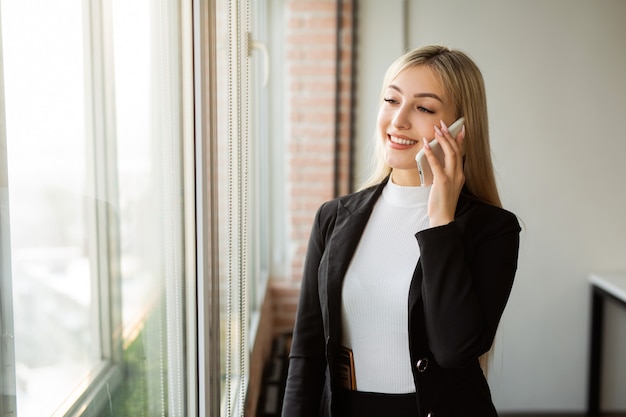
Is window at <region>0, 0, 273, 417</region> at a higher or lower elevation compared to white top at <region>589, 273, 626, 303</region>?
higher

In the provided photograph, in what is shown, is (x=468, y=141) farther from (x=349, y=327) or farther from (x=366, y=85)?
(x=366, y=85)

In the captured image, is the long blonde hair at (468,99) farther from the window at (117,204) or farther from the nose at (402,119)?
the window at (117,204)

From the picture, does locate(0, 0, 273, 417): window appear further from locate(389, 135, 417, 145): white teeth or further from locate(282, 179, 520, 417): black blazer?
locate(389, 135, 417, 145): white teeth

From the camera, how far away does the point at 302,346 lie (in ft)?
4.70

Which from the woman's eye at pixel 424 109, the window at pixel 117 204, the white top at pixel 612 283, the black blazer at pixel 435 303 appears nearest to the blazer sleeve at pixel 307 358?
the black blazer at pixel 435 303

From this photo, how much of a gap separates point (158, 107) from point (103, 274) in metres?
0.34

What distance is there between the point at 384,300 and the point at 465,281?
190mm

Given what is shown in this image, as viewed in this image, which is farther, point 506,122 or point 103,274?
point 506,122

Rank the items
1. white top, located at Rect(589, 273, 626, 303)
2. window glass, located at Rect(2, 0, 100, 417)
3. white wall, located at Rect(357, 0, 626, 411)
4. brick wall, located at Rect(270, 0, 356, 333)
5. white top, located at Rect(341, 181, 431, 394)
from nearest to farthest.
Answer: window glass, located at Rect(2, 0, 100, 417) < white top, located at Rect(341, 181, 431, 394) < white top, located at Rect(589, 273, 626, 303) < brick wall, located at Rect(270, 0, 356, 333) < white wall, located at Rect(357, 0, 626, 411)

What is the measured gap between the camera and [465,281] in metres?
1.24

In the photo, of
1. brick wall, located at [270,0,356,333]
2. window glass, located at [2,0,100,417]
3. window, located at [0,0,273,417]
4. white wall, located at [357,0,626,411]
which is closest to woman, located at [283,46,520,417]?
window, located at [0,0,273,417]

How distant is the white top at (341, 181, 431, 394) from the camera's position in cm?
134

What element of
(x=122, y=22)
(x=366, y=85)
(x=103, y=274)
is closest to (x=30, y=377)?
(x=103, y=274)

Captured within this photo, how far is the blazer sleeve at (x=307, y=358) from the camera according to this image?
1418 millimetres
